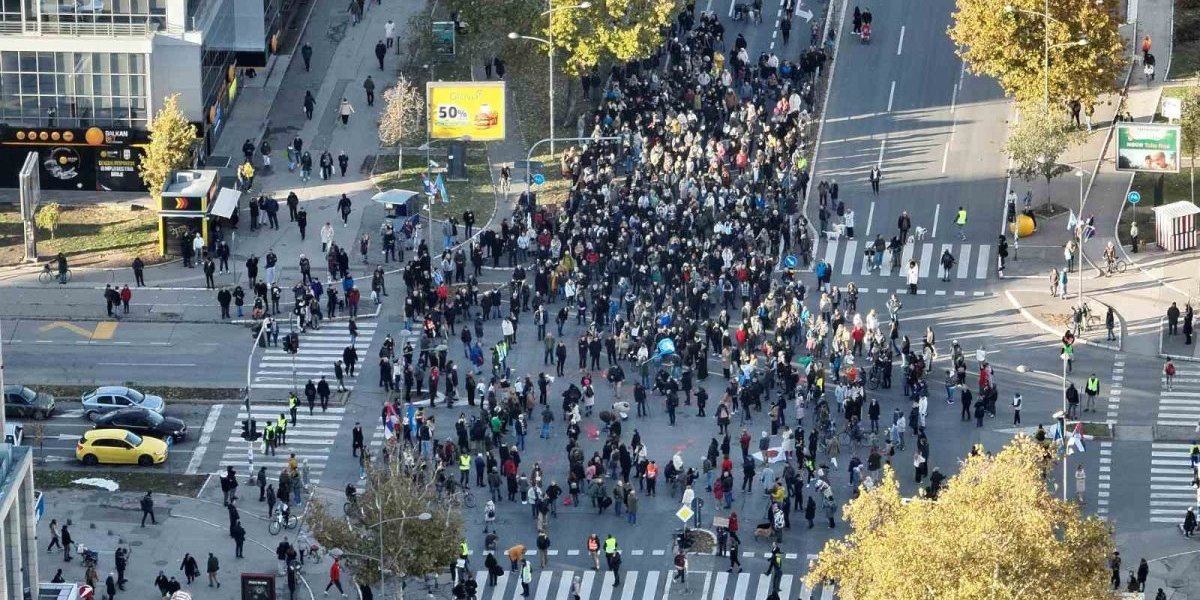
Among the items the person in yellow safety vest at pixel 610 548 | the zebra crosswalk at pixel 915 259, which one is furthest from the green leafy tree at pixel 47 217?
the person in yellow safety vest at pixel 610 548

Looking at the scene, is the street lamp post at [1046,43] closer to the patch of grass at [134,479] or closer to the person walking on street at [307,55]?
the person walking on street at [307,55]

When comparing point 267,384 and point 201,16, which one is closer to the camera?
point 267,384

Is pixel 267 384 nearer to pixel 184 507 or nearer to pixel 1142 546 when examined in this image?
pixel 184 507

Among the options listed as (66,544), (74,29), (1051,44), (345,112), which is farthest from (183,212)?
(1051,44)

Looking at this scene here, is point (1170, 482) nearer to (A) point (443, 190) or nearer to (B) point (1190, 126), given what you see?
(B) point (1190, 126)

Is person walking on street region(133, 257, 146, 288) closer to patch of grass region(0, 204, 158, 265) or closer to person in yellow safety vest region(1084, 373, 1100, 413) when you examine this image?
patch of grass region(0, 204, 158, 265)

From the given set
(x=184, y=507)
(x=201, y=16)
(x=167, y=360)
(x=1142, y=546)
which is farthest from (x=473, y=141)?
(x=1142, y=546)
